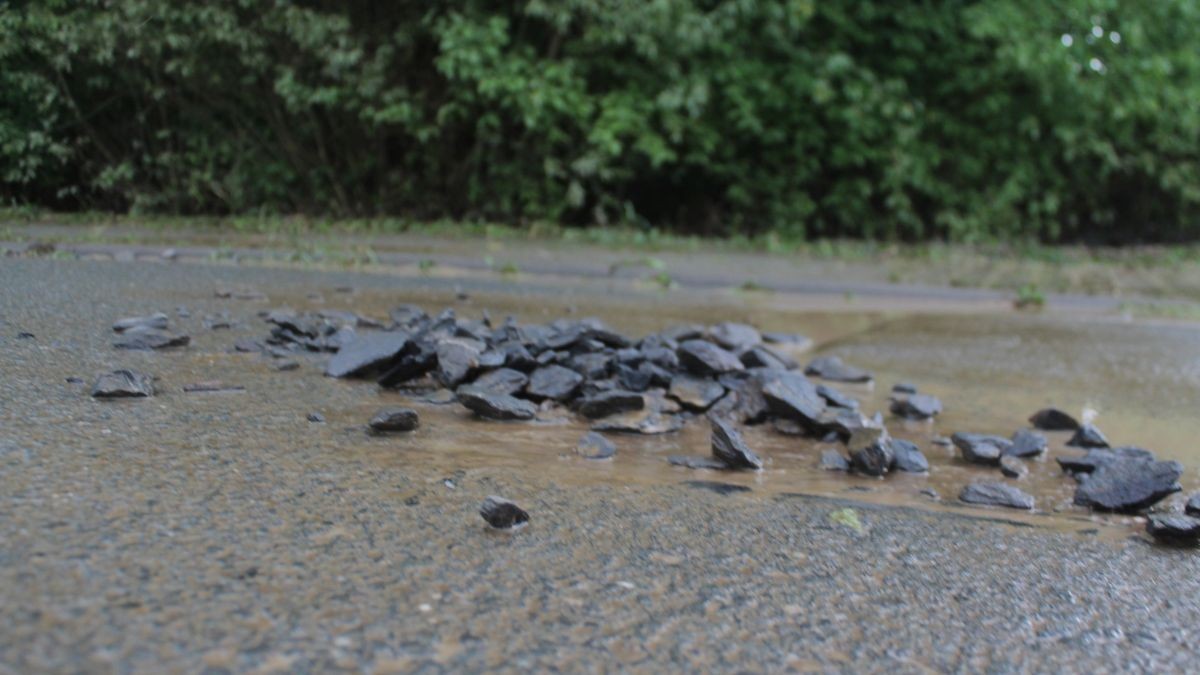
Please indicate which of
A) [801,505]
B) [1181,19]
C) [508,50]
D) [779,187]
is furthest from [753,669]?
[1181,19]

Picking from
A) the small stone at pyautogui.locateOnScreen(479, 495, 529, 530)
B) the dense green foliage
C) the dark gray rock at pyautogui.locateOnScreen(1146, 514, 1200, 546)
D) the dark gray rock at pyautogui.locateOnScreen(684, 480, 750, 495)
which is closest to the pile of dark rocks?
the dark gray rock at pyautogui.locateOnScreen(1146, 514, 1200, 546)

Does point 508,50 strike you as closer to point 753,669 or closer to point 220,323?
point 220,323

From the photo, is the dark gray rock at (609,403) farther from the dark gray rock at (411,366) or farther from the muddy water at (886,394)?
the dark gray rock at (411,366)

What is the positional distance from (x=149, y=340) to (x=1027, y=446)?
2.15m

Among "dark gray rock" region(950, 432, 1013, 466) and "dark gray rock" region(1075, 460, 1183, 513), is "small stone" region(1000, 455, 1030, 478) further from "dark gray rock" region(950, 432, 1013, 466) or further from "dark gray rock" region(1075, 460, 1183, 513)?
"dark gray rock" region(1075, 460, 1183, 513)

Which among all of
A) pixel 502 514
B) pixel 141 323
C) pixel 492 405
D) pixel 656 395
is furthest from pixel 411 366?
pixel 502 514

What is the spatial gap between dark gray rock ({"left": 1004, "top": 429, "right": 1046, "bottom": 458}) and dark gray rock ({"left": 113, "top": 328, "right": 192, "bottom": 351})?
204 centimetres

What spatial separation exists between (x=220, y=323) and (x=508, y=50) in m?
5.96

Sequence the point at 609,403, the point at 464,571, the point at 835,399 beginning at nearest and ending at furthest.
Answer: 1. the point at 464,571
2. the point at 609,403
3. the point at 835,399

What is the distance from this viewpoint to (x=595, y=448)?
1.99 metres

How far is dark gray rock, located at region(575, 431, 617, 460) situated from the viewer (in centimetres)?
196

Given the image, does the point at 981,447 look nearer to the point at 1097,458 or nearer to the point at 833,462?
the point at 1097,458

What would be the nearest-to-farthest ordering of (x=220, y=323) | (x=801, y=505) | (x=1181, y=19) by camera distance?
(x=801, y=505) < (x=220, y=323) < (x=1181, y=19)

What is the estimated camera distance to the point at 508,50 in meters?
8.34
